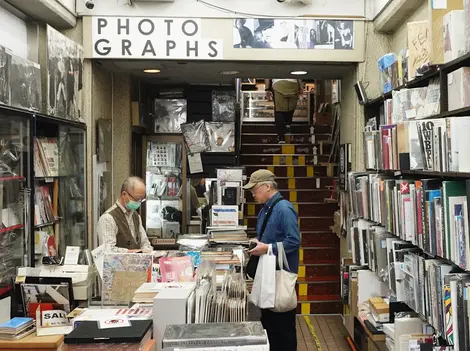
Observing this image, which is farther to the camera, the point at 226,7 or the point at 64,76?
the point at 226,7

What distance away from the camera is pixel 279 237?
378 centimetres

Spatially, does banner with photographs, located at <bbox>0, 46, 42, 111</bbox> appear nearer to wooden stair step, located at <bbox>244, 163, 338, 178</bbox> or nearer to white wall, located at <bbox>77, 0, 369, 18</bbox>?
white wall, located at <bbox>77, 0, 369, 18</bbox>

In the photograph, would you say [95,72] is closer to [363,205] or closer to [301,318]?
[363,205]

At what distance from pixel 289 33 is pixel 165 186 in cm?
294

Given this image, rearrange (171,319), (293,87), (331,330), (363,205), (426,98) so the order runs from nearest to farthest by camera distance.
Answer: (171,319) → (426,98) → (363,205) → (331,330) → (293,87)

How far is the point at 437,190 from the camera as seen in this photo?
2.69m

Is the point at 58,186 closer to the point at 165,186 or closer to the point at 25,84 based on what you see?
the point at 25,84

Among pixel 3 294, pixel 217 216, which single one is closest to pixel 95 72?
pixel 217 216

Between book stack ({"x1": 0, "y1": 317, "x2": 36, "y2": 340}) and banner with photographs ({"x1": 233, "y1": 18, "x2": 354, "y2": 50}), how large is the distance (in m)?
3.30

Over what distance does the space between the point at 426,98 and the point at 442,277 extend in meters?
1.11

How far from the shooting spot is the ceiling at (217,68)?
16.7ft

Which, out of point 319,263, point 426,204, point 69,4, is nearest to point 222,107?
point 319,263

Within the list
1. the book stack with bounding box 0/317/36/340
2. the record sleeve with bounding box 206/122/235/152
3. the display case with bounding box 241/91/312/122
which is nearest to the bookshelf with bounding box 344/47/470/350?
the book stack with bounding box 0/317/36/340

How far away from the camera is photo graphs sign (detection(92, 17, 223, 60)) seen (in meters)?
4.71
